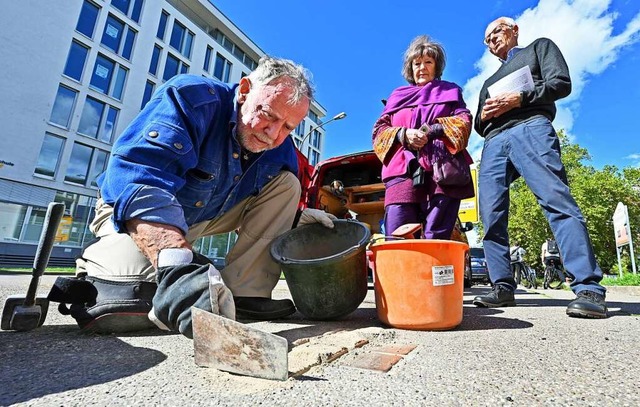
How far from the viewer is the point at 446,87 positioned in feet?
7.89

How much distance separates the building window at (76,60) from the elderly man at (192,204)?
701 inches

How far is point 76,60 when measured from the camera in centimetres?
1576

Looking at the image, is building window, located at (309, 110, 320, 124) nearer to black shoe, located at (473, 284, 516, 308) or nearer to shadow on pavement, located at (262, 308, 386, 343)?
black shoe, located at (473, 284, 516, 308)

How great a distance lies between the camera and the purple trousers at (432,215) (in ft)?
7.15

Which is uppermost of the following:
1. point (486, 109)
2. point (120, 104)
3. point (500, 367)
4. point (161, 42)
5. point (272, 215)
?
point (161, 42)

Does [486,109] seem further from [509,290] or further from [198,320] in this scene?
[198,320]

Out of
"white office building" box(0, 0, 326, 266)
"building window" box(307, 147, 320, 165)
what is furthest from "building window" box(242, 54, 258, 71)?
"building window" box(307, 147, 320, 165)

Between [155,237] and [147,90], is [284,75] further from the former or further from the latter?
[147,90]

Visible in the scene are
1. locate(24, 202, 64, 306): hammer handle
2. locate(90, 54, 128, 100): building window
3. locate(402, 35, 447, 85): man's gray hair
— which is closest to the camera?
locate(24, 202, 64, 306): hammer handle

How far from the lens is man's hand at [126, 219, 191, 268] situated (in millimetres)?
974

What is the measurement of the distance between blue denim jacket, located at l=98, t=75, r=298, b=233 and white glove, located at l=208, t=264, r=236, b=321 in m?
0.30

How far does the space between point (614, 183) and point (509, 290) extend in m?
31.0

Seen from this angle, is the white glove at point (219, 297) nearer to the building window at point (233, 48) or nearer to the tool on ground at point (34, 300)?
the tool on ground at point (34, 300)

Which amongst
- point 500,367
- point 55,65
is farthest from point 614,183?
point 55,65
